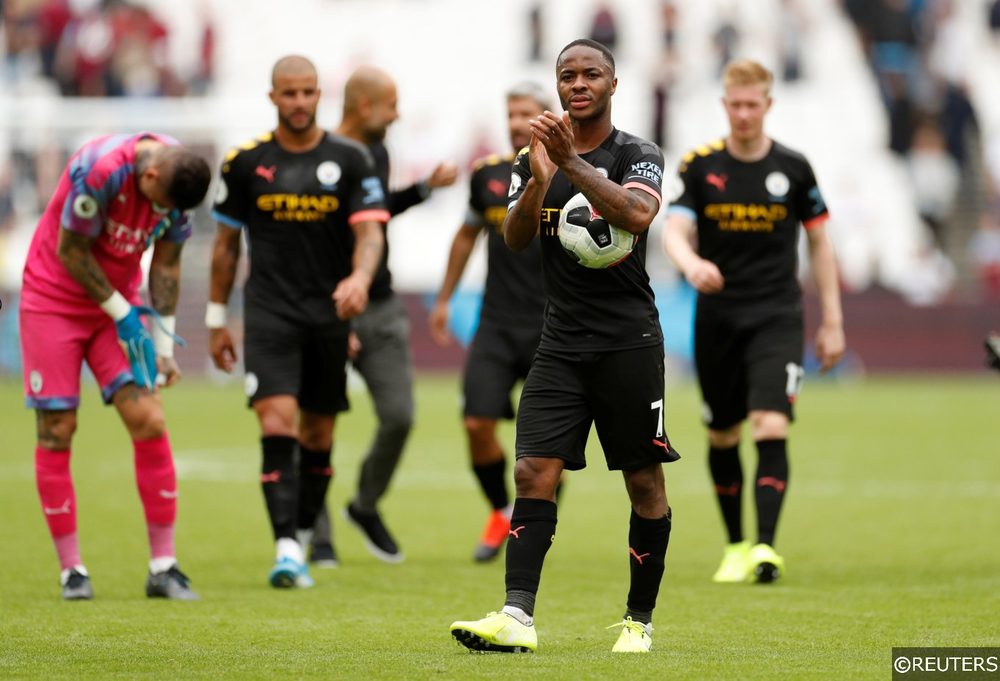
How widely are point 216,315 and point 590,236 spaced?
339cm

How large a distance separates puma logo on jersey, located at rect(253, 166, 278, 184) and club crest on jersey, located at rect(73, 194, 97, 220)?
3.88 feet

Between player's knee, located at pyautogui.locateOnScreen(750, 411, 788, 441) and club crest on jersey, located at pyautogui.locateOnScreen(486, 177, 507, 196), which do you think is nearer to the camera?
player's knee, located at pyautogui.locateOnScreen(750, 411, 788, 441)

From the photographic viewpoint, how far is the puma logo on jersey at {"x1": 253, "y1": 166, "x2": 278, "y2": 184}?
29.2 ft

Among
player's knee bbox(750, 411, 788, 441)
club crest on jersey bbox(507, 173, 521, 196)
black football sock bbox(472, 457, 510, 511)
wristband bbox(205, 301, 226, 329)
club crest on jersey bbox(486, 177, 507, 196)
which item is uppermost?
club crest on jersey bbox(486, 177, 507, 196)

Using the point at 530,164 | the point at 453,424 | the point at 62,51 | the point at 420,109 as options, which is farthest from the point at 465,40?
the point at 530,164

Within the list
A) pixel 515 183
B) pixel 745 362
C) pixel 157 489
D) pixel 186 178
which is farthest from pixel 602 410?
pixel 745 362

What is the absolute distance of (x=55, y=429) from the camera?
8195mm

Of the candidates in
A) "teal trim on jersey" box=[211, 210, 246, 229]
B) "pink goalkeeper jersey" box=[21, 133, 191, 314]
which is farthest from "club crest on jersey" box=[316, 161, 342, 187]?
"pink goalkeeper jersey" box=[21, 133, 191, 314]

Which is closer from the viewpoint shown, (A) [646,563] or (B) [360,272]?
(A) [646,563]

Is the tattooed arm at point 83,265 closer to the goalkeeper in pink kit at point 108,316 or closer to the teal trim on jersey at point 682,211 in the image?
the goalkeeper in pink kit at point 108,316

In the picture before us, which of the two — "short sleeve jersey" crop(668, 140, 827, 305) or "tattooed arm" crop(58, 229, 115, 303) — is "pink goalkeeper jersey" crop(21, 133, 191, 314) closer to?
"tattooed arm" crop(58, 229, 115, 303)

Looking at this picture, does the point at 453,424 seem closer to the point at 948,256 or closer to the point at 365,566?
the point at 365,566

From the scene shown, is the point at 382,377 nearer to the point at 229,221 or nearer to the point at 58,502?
the point at 229,221

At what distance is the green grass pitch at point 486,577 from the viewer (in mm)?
6258
